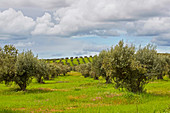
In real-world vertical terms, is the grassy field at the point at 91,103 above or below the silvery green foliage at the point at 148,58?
below

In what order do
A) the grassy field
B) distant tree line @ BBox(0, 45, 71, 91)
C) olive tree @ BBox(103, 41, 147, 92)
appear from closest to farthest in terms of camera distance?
the grassy field
olive tree @ BBox(103, 41, 147, 92)
distant tree line @ BBox(0, 45, 71, 91)

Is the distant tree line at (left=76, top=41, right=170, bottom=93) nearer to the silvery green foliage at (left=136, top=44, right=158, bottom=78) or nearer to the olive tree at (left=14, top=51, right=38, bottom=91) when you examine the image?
the silvery green foliage at (left=136, top=44, right=158, bottom=78)

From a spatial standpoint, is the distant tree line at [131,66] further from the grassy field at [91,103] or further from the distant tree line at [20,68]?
the distant tree line at [20,68]

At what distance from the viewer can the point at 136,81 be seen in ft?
102

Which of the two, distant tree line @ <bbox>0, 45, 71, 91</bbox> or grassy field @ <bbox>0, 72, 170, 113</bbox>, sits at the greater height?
distant tree line @ <bbox>0, 45, 71, 91</bbox>

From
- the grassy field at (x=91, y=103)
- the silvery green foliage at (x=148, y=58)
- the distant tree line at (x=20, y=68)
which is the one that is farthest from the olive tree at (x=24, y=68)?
the silvery green foliage at (x=148, y=58)

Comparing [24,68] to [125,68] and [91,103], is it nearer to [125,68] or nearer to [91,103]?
[125,68]

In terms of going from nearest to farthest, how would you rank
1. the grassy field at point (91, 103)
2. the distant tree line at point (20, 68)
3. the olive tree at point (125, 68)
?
the grassy field at point (91, 103), the olive tree at point (125, 68), the distant tree line at point (20, 68)

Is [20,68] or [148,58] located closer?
[148,58]

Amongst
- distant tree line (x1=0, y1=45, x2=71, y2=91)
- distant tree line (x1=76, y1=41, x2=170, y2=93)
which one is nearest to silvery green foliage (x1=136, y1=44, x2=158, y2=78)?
distant tree line (x1=76, y1=41, x2=170, y2=93)

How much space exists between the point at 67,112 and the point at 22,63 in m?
26.0

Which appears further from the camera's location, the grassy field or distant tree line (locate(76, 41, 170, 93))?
distant tree line (locate(76, 41, 170, 93))

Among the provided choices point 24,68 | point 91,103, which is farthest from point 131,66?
point 24,68

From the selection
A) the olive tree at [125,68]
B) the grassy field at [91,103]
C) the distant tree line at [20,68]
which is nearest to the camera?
the grassy field at [91,103]
